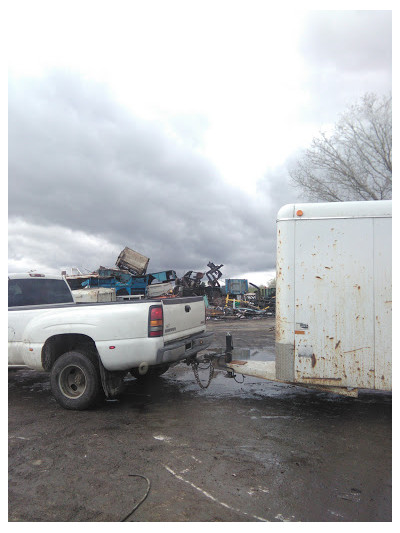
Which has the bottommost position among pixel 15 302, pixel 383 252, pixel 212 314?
pixel 212 314

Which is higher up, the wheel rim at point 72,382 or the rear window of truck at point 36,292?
the rear window of truck at point 36,292

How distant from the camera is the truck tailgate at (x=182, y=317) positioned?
488 cm

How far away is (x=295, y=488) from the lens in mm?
3000

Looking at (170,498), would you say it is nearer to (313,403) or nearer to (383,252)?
(313,403)

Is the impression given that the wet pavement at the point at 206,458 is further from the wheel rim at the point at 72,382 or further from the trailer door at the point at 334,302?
the trailer door at the point at 334,302

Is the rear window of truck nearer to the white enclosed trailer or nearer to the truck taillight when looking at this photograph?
the truck taillight

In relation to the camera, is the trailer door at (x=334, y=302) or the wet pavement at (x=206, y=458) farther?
the trailer door at (x=334, y=302)

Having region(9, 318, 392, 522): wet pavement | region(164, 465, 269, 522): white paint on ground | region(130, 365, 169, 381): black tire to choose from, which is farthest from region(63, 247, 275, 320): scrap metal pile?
region(164, 465, 269, 522): white paint on ground

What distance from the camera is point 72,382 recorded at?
5145mm

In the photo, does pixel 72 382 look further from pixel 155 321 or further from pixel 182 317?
pixel 182 317

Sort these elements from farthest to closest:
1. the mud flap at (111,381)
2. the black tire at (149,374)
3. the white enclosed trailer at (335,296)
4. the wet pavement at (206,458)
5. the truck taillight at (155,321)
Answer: the black tire at (149,374)
the mud flap at (111,381)
the truck taillight at (155,321)
the white enclosed trailer at (335,296)
the wet pavement at (206,458)

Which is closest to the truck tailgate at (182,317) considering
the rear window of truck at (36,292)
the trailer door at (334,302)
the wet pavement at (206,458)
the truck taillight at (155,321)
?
the truck taillight at (155,321)

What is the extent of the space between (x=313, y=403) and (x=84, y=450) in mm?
3289

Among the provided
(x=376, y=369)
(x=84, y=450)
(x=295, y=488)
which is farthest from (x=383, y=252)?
(x=84, y=450)
